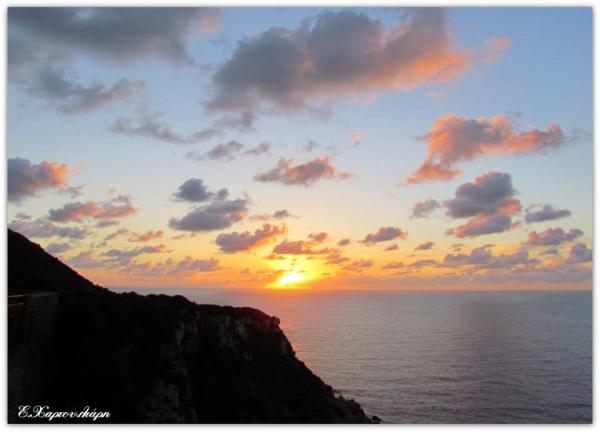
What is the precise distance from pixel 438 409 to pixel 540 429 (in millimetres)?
45414

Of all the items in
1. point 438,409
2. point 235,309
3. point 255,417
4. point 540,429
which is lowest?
point 438,409

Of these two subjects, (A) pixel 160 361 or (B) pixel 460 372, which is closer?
(A) pixel 160 361

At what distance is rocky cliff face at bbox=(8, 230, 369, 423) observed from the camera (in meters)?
35.2

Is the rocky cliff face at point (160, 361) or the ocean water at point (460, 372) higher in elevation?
the rocky cliff face at point (160, 361)

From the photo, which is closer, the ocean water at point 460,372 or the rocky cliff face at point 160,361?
the rocky cliff face at point 160,361

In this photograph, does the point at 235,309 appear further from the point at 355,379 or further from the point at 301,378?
the point at 355,379

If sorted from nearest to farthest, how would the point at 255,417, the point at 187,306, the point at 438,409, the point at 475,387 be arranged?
the point at 255,417
the point at 187,306
the point at 438,409
the point at 475,387

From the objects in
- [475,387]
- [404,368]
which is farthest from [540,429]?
[404,368]

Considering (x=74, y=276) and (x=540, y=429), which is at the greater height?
(x=74, y=276)

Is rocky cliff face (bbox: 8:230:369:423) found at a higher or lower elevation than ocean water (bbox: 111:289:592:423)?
higher

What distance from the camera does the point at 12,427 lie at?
79.6 ft

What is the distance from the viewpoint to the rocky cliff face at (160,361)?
35.2 m

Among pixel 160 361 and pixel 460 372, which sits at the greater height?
pixel 160 361

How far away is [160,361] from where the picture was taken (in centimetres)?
4194
